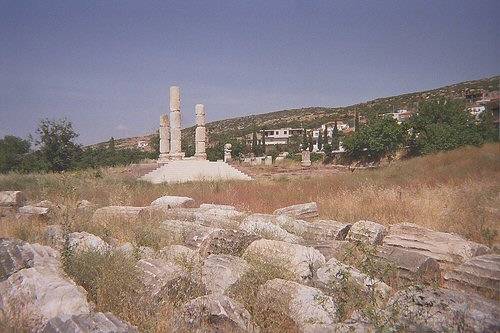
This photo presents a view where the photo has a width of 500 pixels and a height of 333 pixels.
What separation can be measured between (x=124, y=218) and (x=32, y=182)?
28.7 feet

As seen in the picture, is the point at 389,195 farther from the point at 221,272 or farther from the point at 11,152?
the point at 11,152

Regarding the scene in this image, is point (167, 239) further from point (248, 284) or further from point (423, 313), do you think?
point (423, 313)

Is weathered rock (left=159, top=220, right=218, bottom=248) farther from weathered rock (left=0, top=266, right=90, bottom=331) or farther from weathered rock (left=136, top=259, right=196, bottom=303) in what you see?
weathered rock (left=0, top=266, right=90, bottom=331)

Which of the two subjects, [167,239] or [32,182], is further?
[32,182]

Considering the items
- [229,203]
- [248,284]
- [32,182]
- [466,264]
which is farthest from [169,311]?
[32,182]

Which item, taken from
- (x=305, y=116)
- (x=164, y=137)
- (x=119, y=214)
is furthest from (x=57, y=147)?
(x=305, y=116)

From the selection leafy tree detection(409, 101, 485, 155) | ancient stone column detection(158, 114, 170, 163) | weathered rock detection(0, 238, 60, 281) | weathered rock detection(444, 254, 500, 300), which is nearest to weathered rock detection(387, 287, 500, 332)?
weathered rock detection(444, 254, 500, 300)

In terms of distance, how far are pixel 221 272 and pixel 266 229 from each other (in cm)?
212

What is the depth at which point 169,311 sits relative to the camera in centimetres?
362

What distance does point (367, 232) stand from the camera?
6258mm

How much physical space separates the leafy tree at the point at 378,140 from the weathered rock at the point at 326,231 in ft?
106

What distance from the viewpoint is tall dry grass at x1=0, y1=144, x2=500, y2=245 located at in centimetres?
757

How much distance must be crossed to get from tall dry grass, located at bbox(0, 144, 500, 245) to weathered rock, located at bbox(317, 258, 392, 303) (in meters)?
3.25

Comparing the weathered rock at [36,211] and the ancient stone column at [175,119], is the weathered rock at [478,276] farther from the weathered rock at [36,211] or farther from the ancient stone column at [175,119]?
the ancient stone column at [175,119]
